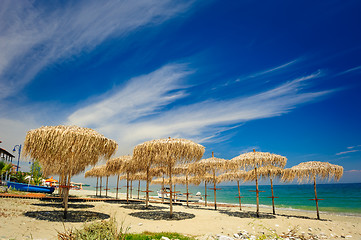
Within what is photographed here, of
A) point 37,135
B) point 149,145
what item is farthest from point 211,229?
point 37,135

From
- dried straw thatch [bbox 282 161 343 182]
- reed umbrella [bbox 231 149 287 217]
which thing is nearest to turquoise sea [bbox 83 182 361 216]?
reed umbrella [bbox 231 149 287 217]

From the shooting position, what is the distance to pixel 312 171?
12.2 meters

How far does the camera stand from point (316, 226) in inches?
376

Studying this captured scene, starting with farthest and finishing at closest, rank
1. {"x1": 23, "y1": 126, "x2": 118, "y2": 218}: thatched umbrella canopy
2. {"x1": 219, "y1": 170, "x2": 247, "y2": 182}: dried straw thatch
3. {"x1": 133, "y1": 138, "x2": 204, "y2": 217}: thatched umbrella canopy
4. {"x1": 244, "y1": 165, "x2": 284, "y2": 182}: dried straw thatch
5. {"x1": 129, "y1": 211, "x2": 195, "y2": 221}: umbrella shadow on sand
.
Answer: {"x1": 219, "y1": 170, "x2": 247, "y2": 182}: dried straw thatch, {"x1": 244, "y1": 165, "x2": 284, "y2": 182}: dried straw thatch, {"x1": 129, "y1": 211, "x2": 195, "y2": 221}: umbrella shadow on sand, {"x1": 133, "y1": 138, "x2": 204, "y2": 217}: thatched umbrella canopy, {"x1": 23, "y1": 126, "x2": 118, "y2": 218}: thatched umbrella canopy

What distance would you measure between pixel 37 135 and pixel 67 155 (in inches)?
45.7

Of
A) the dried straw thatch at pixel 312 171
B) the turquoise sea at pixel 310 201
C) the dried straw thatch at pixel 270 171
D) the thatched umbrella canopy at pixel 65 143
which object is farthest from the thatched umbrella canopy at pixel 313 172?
the thatched umbrella canopy at pixel 65 143

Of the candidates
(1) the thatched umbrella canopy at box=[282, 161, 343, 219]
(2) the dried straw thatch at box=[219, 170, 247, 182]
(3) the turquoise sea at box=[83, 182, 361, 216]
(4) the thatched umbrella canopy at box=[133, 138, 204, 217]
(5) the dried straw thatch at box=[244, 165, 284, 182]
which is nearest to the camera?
(4) the thatched umbrella canopy at box=[133, 138, 204, 217]

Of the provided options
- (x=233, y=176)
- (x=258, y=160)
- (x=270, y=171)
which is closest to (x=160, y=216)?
(x=258, y=160)

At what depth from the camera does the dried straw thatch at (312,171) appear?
1204 centimetres

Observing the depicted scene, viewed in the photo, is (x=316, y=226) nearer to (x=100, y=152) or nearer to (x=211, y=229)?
(x=211, y=229)

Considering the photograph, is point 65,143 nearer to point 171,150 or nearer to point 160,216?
point 171,150

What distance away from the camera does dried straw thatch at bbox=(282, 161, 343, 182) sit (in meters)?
12.0

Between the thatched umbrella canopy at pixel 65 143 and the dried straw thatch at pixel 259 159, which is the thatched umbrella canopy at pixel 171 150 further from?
the dried straw thatch at pixel 259 159

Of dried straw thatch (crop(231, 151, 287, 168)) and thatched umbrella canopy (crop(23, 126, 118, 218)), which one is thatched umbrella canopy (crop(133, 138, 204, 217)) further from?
dried straw thatch (crop(231, 151, 287, 168))
